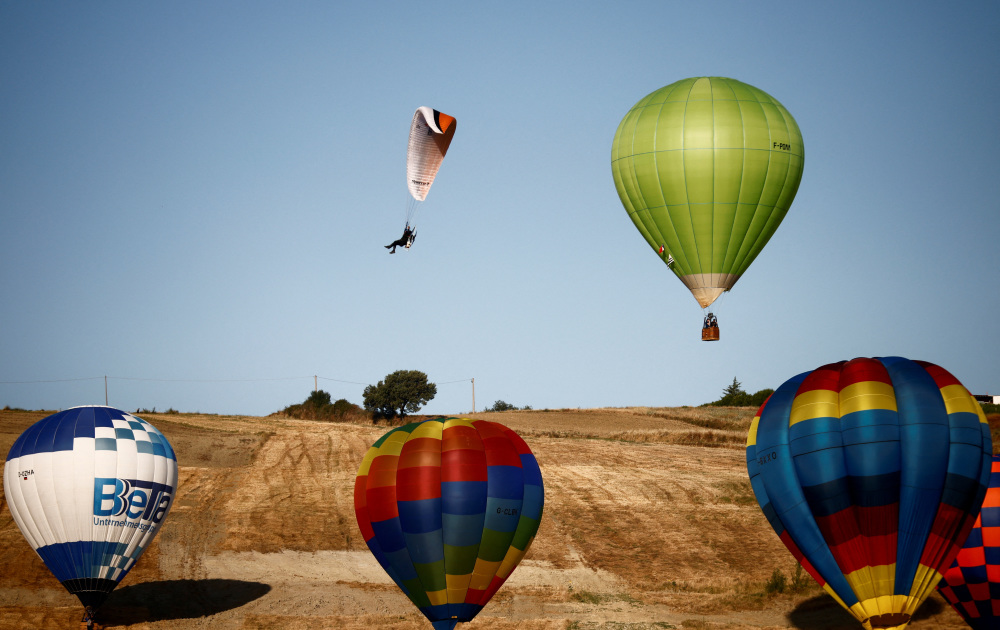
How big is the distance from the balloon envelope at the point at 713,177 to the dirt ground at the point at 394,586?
8066 millimetres

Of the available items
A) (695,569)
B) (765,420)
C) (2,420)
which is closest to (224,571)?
(695,569)

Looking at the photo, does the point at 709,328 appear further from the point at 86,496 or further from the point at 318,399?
the point at 318,399

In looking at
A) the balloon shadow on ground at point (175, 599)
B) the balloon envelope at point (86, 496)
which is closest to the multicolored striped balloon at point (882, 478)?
the balloon envelope at point (86, 496)

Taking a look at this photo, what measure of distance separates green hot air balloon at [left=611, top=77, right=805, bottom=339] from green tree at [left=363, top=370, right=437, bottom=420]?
50503mm

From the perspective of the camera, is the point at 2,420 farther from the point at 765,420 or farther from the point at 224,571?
the point at 765,420

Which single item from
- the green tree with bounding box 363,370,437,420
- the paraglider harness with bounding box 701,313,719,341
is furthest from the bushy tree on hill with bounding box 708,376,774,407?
the paraglider harness with bounding box 701,313,719,341

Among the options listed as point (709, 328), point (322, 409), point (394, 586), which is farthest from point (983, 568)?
point (322, 409)

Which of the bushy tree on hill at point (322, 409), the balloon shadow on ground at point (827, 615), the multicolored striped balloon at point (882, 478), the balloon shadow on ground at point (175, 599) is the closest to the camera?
the multicolored striped balloon at point (882, 478)

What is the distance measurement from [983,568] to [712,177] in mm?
11850

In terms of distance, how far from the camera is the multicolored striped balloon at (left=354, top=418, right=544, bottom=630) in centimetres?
2036

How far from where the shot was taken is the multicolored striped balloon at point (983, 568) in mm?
20641

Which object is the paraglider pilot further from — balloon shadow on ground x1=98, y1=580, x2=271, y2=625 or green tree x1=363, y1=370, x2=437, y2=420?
green tree x1=363, y1=370, x2=437, y2=420

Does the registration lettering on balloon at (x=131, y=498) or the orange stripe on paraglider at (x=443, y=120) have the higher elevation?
the orange stripe on paraglider at (x=443, y=120)

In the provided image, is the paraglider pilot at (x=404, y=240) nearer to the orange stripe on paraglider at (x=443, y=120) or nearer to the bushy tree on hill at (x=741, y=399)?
the orange stripe on paraglider at (x=443, y=120)
